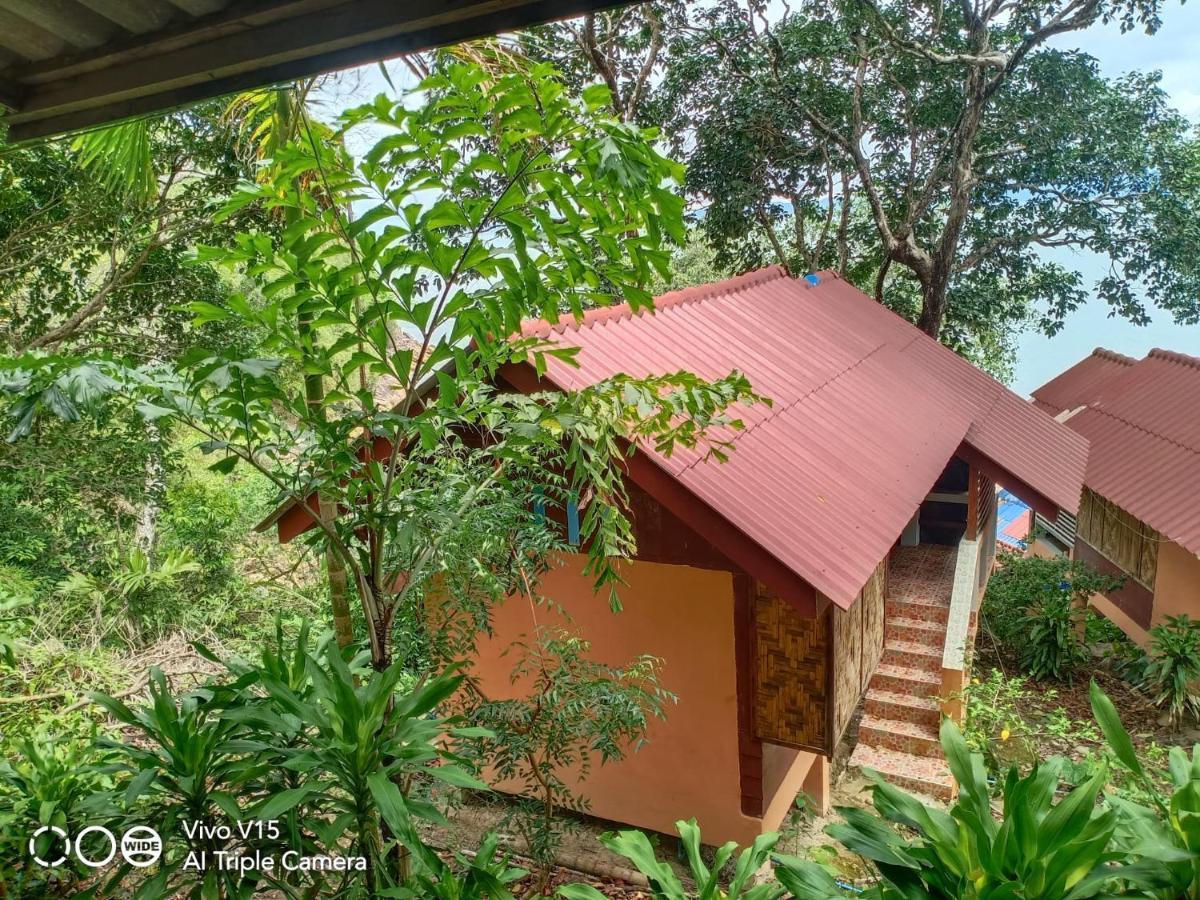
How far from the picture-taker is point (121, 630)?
22.2 ft

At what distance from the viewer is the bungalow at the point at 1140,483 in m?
10.5

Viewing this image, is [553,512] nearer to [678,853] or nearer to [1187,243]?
[678,853]

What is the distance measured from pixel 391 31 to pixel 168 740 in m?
2.58

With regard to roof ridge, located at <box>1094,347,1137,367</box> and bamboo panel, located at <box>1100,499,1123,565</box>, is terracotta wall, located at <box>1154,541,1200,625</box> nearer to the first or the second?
bamboo panel, located at <box>1100,499,1123,565</box>

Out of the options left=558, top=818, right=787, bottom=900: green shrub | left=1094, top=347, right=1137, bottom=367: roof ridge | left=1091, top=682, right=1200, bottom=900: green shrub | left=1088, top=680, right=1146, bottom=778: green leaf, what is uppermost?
left=1094, top=347, right=1137, bottom=367: roof ridge

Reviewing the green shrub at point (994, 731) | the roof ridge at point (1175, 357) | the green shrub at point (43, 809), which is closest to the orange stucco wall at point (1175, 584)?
the green shrub at point (994, 731)

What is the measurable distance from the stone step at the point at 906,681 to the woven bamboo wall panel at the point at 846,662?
0.96 m

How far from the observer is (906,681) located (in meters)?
6.82

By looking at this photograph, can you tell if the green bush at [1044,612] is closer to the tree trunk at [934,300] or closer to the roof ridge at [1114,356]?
the tree trunk at [934,300]

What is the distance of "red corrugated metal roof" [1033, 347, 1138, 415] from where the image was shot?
15141mm

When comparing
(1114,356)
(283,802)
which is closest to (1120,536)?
(1114,356)

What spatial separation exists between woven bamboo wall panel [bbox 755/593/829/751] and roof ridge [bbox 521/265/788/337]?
7.17 ft

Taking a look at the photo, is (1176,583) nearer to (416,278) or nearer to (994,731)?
(994,731)

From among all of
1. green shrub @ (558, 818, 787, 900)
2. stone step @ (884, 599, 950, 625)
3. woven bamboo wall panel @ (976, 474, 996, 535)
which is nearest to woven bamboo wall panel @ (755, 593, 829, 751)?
green shrub @ (558, 818, 787, 900)
